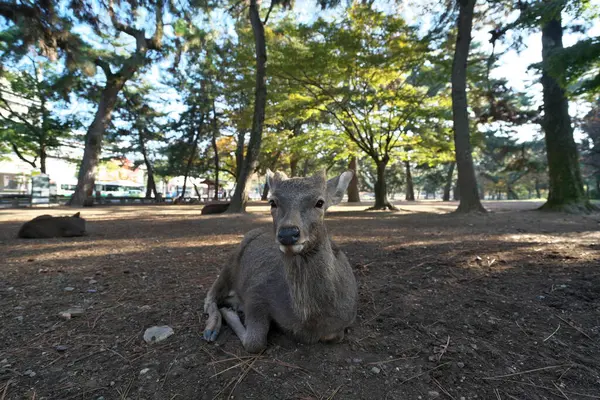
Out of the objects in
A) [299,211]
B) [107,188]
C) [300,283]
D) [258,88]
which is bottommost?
[300,283]

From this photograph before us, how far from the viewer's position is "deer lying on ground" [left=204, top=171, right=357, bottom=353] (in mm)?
1998

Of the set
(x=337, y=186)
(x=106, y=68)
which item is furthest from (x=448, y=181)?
(x=337, y=186)

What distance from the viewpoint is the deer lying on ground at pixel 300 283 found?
6.56ft

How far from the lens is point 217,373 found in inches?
72.0

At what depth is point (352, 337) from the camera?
2.22 metres

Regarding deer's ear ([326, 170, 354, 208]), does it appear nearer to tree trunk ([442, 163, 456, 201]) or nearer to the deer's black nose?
the deer's black nose

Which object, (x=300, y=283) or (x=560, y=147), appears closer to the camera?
(x=300, y=283)

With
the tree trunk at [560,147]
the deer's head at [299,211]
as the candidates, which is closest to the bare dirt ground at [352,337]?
the deer's head at [299,211]

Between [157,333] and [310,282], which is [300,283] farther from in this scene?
[157,333]

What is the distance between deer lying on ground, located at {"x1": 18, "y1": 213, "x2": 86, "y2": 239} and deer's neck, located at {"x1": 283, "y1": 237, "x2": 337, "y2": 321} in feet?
22.6

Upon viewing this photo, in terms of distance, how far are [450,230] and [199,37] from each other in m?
15.3

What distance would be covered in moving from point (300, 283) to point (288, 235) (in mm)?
424

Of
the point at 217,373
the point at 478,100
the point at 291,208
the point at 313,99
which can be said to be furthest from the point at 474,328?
the point at 478,100

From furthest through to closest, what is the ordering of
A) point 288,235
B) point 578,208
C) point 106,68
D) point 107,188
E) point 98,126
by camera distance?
point 107,188
point 98,126
point 106,68
point 578,208
point 288,235
